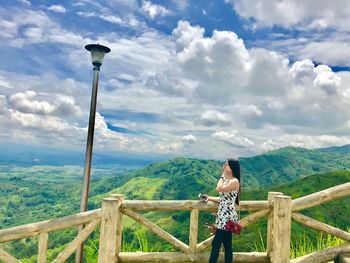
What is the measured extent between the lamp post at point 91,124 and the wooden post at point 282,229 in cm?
360

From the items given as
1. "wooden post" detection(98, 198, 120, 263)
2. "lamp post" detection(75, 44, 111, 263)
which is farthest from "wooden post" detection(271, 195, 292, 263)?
"lamp post" detection(75, 44, 111, 263)

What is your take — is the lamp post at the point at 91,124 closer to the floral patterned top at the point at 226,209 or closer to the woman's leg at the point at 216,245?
the woman's leg at the point at 216,245

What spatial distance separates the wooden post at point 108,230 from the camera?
255 inches

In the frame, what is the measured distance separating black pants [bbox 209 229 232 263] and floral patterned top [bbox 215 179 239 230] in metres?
0.13

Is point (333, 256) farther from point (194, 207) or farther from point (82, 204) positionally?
point (82, 204)

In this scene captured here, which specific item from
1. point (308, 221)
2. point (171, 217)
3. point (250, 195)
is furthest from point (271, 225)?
point (171, 217)

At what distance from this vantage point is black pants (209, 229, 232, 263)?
6395mm

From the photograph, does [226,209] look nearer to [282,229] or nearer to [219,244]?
[219,244]

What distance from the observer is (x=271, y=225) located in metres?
7.04

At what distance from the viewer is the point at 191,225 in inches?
274

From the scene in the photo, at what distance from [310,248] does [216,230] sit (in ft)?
12.0

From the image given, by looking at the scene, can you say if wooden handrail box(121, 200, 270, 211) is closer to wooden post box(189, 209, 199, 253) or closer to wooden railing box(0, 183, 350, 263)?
wooden railing box(0, 183, 350, 263)

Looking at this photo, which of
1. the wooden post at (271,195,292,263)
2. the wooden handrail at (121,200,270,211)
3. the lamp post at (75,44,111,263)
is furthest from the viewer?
the lamp post at (75,44,111,263)

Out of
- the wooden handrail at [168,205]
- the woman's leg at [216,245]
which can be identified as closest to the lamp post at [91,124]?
the wooden handrail at [168,205]
